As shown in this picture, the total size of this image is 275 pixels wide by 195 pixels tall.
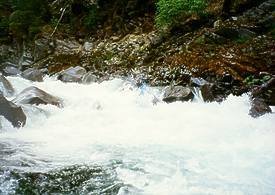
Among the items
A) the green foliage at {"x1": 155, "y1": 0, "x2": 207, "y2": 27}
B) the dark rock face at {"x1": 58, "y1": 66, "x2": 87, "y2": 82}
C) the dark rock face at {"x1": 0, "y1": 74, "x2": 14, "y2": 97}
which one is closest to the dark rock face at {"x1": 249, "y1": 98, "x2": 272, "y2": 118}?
the green foliage at {"x1": 155, "y1": 0, "x2": 207, "y2": 27}

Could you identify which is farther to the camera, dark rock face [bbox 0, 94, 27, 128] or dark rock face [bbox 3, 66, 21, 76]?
dark rock face [bbox 3, 66, 21, 76]

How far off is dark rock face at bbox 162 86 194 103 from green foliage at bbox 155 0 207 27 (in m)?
3.20

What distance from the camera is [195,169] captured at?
514cm

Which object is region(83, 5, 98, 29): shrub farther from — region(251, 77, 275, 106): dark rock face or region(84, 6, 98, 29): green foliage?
region(251, 77, 275, 106): dark rock face

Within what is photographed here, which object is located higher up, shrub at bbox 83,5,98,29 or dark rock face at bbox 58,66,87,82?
shrub at bbox 83,5,98,29

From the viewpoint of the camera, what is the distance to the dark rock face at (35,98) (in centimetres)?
851

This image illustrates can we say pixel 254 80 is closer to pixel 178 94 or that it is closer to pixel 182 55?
pixel 178 94

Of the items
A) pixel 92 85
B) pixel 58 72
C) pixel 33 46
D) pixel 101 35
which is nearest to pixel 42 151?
pixel 92 85

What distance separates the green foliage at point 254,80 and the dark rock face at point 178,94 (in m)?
1.24

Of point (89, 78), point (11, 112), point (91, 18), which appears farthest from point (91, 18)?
point (11, 112)

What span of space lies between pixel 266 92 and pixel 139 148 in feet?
11.9

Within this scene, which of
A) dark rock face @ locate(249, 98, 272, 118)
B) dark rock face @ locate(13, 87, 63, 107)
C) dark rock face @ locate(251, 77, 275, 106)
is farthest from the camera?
dark rock face @ locate(13, 87, 63, 107)

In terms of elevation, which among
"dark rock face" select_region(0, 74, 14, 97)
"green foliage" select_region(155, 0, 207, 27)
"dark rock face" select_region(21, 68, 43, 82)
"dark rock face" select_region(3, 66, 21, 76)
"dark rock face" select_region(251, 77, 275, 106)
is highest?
"green foliage" select_region(155, 0, 207, 27)

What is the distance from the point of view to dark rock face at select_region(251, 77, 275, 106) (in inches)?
331
